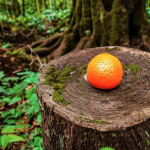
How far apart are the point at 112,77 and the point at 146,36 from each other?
280 cm

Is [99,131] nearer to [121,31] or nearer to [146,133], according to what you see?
[146,133]

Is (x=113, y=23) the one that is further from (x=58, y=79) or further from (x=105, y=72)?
(x=105, y=72)

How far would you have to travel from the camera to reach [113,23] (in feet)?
13.1

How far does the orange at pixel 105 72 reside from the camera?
69.0 inches

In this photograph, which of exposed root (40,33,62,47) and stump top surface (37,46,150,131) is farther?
exposed root (40,33,62,47)

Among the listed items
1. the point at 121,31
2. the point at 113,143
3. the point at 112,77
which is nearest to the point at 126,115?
the point at 113,143

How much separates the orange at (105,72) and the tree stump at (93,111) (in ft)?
0.48

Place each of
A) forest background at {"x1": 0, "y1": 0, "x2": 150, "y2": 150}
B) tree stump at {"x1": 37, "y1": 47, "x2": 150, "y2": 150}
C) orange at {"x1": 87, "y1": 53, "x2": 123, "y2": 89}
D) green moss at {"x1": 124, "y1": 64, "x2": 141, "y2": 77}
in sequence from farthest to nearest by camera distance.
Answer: forest background at {"x1": 0, "y1": 0, "x2": 150, "y2": 150}, green moss at {"x1": 124, "y1": 64, "x2": 141, "y2": 77}, orange at {"x1": 87, "y1": 53, "x2": 123, "y2": 89}, tree stump at {"x1": 37, "y1": 47, "x2": 150, "y2": 150}

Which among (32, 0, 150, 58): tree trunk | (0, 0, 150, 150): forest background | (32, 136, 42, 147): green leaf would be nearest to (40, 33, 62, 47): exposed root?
(0, 0, 150, 150): forest background

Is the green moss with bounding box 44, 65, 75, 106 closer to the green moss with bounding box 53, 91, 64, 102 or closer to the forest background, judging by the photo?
the green moss with bounding box 53, 91, 64, 102

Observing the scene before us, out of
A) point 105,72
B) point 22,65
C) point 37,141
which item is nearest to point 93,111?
point 105,72

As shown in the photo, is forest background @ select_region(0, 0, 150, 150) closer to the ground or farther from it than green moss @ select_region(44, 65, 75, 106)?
closer to the ground

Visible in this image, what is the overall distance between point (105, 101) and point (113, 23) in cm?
271

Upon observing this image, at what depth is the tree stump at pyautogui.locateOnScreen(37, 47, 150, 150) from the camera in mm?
1504
